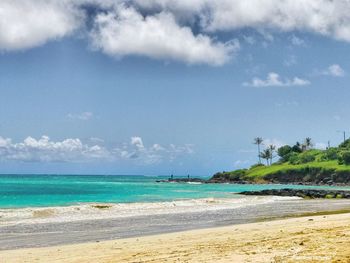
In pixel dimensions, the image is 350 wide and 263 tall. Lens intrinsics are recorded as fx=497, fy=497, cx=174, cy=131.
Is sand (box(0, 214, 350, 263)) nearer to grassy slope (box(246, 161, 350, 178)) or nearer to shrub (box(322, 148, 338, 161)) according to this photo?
grassy slope (box(246, 161, 350, 178))

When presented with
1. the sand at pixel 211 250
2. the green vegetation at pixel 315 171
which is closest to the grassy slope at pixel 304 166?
the green vegetation at pixel 315 171

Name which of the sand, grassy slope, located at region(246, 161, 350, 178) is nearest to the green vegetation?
grassy slope, located at region(246, 161, 350, 178)

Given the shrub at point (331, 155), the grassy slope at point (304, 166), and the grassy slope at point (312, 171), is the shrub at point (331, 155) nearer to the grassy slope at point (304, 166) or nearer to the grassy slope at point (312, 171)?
the grassy slope at point (312, 171)

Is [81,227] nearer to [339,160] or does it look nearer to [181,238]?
[181,238]

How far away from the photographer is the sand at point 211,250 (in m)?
15.0

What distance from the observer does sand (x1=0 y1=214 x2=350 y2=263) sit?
49.2ft

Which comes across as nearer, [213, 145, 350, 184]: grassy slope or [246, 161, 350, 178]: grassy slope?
[213, 145, 350, 184]: grassy slope

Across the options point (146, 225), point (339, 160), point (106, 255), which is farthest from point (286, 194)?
point (339, 160)

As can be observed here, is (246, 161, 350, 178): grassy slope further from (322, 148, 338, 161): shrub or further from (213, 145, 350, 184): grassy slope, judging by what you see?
(322, 148, 338, 161): shrub

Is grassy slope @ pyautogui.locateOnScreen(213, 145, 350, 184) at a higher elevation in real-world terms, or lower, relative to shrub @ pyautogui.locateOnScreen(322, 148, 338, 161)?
lower

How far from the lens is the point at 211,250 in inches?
682

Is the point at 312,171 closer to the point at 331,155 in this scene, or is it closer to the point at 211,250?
the point at 331,155


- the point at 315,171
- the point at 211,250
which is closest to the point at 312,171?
the point at 315,171

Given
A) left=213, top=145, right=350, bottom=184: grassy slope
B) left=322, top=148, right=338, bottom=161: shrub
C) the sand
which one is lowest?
the sand
